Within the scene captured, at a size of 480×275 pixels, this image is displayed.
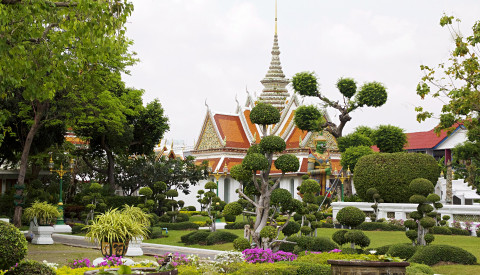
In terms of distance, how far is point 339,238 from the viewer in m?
15.6

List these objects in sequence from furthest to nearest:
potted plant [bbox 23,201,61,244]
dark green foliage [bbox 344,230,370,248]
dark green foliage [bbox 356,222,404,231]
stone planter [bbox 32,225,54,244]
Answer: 1. dark green foliage [bbox 356,222,404,231]
2. potted plant [bbox 23,201,61,244]
3. stone planter [bbox 32,225,54,244]
4. dark green foliage [bbox 344,230,370,248]

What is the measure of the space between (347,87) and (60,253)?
2183 centimetres

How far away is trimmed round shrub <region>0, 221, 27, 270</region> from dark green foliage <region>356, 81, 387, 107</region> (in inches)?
1161

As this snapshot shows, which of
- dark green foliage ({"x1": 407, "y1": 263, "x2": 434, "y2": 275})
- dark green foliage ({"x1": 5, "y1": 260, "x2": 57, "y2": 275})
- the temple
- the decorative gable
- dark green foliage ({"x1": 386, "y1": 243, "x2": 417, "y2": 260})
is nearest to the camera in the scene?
dark green foliage ({"x1": 5, "y1": 260, "x2": 57, "y2": 275})

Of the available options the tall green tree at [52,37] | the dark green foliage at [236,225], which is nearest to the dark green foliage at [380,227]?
the dark green foliage at [236,225]

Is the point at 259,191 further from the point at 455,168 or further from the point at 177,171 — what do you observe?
the point at 455,168

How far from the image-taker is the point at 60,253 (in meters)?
19.8

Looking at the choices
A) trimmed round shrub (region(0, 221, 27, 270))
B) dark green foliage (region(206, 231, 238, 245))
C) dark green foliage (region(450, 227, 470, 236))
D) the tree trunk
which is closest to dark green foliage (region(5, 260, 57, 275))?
trimmed round shrub (region(0, 221, 27, 270))

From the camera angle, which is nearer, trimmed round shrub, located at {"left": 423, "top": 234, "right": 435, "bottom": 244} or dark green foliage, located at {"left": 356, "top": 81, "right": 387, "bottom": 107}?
trimmed round shrub, located at {"left": 423, "top": 234, "right": 435, "bottom": 244}

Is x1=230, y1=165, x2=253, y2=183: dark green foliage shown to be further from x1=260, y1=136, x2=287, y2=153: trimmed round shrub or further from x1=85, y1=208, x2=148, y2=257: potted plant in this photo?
x1=85, y1=208, x2=148, y2=257: potted plant

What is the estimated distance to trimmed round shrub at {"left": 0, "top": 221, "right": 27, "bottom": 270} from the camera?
921 cm

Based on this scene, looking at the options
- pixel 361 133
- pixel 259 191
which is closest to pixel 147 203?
pixel 259 191

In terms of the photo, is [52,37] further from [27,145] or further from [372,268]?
[27,145]

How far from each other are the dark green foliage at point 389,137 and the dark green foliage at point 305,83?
14.6 feet
